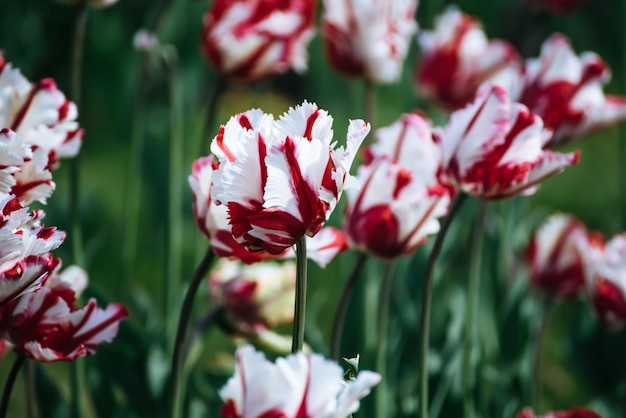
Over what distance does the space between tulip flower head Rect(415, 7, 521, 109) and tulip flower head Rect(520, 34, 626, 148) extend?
0.23 meters

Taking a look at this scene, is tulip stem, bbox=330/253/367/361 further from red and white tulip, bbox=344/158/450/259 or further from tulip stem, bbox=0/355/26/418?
tulip stem, bbox=0/355/26/418

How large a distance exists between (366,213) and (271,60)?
395 millimetres

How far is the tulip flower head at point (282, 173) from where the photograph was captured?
1.95ft

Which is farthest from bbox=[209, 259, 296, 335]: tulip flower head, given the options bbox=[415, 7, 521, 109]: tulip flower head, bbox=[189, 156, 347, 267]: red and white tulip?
bbox=[415, 7, 521, 109]: tulip flower head

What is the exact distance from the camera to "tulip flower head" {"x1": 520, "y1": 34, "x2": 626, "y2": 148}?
109 centimetres

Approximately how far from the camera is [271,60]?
1.22m

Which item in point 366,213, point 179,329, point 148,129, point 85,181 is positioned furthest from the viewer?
point 85,181

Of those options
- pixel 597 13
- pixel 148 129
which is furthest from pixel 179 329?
pixel 597 13

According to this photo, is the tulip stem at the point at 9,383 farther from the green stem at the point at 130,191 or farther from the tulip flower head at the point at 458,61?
the tulip flower head at the point at 458,61

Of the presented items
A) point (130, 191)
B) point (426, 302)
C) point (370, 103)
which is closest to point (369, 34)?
point (370, 103)

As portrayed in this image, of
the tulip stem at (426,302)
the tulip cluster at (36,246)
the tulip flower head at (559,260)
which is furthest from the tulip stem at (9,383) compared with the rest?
the tulip flower head at (559,260)

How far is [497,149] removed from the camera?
0.81 metres

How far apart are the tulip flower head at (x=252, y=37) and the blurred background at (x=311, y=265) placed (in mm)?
81

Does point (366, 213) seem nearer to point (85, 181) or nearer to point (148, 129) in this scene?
point (148, 129)
